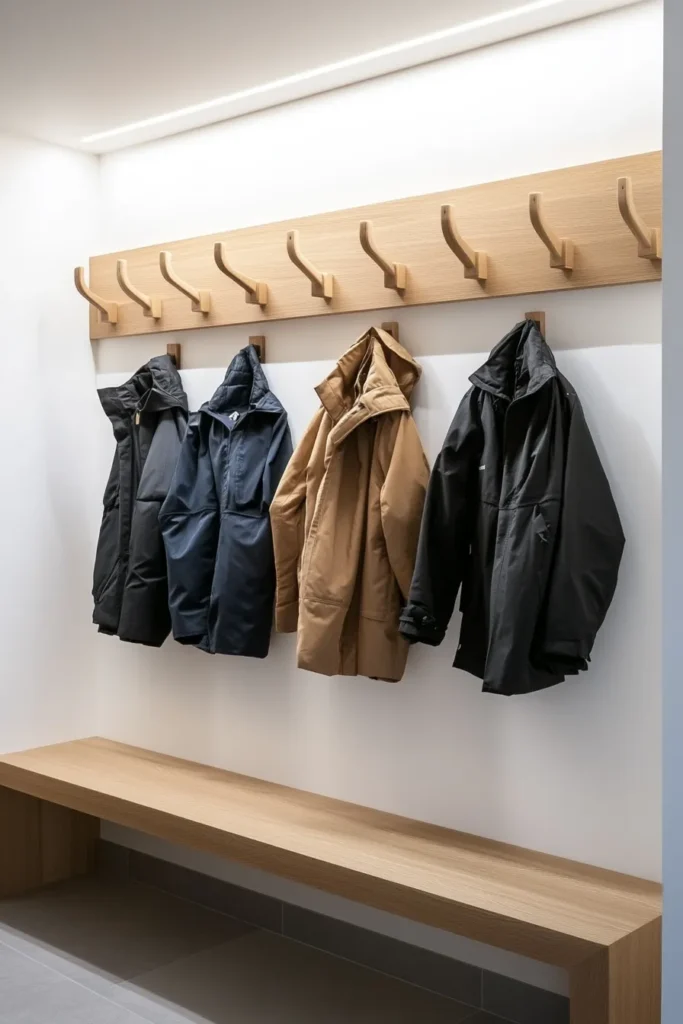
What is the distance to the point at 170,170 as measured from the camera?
148 inches

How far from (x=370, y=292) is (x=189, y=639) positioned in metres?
1.18

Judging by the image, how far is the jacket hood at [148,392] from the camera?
361 centimetres

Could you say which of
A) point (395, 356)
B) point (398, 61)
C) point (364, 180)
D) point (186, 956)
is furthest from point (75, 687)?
point (398, 61)

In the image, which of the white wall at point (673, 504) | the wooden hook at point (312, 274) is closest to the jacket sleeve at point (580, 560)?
the white wall at point (673, 504)

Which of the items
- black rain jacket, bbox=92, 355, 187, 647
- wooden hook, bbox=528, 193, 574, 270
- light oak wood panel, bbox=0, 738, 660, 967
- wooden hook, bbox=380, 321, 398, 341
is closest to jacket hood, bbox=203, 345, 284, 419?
black rain jacket, bbox=92, 355, 187, 647

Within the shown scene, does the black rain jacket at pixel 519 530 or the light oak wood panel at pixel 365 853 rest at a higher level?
the black rain jacket at pixel 519 530

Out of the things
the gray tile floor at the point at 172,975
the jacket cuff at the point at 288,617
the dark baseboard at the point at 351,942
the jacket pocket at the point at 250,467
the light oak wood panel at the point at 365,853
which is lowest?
the gray tile floor at the point at 172,975

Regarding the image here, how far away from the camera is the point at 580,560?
2.57 m

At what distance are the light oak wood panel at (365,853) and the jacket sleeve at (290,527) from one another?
55 centimetres

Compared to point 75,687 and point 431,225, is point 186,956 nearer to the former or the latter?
point 75,687

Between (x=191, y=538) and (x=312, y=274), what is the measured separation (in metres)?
0.89

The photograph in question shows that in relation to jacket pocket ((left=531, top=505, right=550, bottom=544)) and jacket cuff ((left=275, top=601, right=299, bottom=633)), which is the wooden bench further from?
jacket pocket ((left=531, top=505, right=550, bottom=544))

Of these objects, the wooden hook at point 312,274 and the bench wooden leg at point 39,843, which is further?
the bench wooden leg at point 39,843

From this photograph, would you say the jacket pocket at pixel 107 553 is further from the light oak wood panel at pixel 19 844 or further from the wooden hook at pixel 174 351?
the light oak wood panel at pixel 19 844
